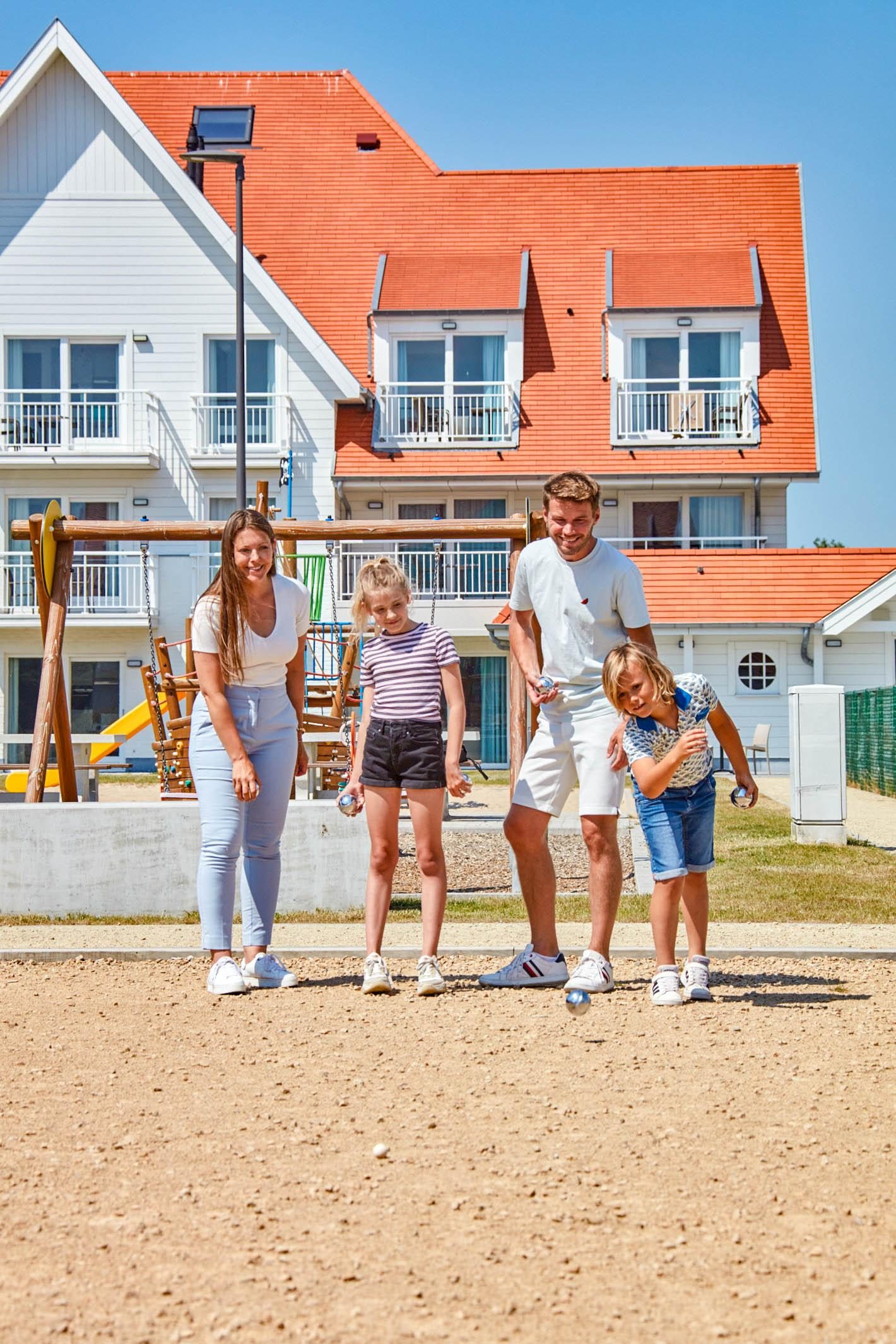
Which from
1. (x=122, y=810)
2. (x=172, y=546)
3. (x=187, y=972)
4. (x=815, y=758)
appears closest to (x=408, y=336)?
(x=172, y=546)

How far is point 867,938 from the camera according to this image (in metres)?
7.89

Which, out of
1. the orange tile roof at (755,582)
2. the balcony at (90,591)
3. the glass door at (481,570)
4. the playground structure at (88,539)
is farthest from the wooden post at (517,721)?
the balcony at (90,591)

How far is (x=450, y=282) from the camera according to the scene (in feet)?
101

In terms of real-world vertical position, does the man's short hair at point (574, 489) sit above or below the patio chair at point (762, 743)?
above

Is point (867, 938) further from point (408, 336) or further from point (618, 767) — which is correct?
point (408, 336)

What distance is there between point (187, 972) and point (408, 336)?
24.7 metres

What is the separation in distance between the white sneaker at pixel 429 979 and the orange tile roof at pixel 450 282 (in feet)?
82.2

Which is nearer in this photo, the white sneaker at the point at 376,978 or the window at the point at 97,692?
the white sneaker at the point at 376,978

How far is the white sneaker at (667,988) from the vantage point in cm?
602

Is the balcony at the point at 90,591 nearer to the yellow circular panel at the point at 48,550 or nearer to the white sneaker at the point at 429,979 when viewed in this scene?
the yellow circular panel at the point at 48,550

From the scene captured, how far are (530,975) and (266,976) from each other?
43.4 inches

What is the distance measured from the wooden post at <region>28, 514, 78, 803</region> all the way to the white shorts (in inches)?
190

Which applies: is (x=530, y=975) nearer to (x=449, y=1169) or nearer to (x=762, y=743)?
(x=449, y=1169)

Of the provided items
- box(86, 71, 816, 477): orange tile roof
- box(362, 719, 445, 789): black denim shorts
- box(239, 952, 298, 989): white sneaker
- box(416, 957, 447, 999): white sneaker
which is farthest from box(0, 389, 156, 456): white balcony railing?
box(416, 957, 447, 999): white sneaker
